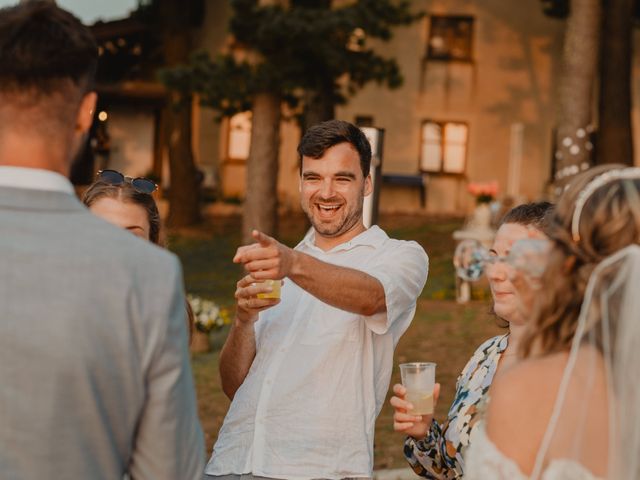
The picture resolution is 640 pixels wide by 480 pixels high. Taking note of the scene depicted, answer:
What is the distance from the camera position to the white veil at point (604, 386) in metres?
2.67

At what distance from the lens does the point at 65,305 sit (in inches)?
102

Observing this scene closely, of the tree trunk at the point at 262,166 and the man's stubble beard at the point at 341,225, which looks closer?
the man's stubble beard at the point at 341,225

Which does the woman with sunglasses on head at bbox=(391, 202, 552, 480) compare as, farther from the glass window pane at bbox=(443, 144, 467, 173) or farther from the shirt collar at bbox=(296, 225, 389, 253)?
the glass window pane at bbox=(443, 144, 467, 173)

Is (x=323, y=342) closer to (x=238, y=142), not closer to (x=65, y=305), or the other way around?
(x=65, y=305)

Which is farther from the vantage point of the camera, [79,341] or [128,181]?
[128,181]

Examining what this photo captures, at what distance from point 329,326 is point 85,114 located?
1.79 meters

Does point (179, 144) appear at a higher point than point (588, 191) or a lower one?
higher

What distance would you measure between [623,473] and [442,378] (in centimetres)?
990

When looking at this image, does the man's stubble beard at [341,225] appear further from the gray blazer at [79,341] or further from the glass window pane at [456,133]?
the glass window pane at [456,133]

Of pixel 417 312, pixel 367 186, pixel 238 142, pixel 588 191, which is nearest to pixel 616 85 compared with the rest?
pixel 238 142

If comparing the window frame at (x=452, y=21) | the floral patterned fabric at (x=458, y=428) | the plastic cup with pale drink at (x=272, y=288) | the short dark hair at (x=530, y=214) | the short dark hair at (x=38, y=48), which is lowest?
the floral patterned fabric at (x=458, y=428)

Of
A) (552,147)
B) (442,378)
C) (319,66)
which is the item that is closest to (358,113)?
(552,147)

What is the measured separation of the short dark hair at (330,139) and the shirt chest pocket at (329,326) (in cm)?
61

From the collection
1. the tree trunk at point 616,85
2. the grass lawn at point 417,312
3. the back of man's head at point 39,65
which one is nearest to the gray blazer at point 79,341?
the back of man's head at point 39,65
